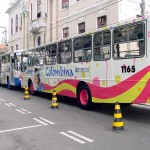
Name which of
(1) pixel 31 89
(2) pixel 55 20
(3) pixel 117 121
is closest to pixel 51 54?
(1) pixel 31 89

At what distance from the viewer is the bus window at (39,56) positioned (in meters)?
17.0

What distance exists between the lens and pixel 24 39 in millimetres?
41469

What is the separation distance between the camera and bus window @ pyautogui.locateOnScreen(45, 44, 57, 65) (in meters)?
15.3

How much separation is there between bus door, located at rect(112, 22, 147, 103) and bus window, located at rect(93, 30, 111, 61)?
0.39m

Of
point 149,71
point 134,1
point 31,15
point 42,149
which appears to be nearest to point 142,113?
point 149,71

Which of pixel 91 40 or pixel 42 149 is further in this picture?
pixel 91 40

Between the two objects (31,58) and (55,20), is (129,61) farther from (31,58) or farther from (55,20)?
(55,20)

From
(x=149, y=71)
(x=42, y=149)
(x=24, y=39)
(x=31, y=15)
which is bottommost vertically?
(x=42, y=149)

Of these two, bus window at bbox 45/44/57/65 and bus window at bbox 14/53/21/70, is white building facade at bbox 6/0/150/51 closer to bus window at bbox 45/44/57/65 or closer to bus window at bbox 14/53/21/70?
bus window at bbox 45/44/57/65

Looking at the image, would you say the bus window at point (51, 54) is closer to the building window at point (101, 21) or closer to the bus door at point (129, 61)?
the bus door at point (129, 61)

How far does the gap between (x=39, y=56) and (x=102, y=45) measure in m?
6.93

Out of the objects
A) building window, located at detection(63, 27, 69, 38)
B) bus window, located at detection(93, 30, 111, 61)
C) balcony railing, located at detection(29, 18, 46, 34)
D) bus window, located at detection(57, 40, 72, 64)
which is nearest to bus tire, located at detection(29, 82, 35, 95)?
bus window, located at detection(57, 40, 72, 64)

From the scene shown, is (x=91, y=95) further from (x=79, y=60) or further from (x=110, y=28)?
(x=110, y=28)

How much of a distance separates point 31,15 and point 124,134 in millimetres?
32915
